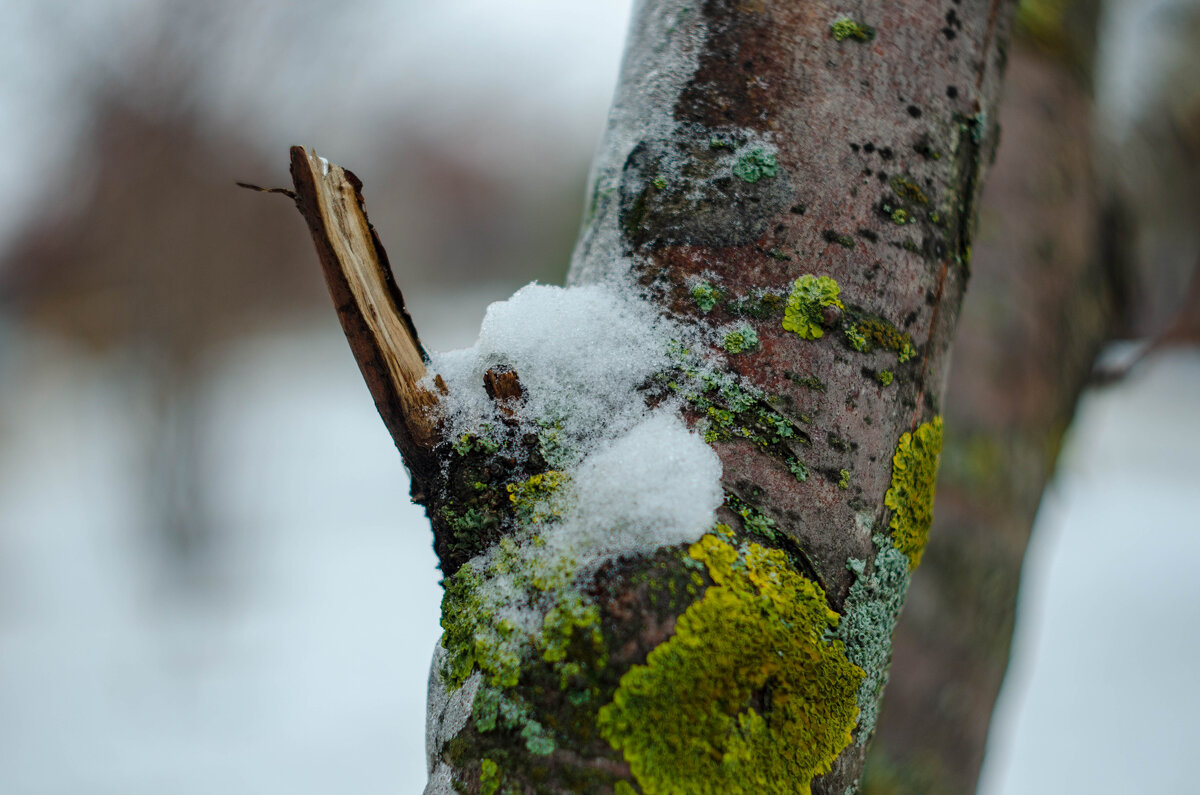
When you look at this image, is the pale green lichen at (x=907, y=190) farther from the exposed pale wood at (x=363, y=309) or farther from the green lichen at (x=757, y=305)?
the exposed pale wood at (x=363, y=309)

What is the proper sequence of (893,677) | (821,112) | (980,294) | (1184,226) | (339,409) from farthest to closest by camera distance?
(339,409), (1184,226), (980,294), (893,677), (821,112)

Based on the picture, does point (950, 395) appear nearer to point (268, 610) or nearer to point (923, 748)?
point (923, 748)

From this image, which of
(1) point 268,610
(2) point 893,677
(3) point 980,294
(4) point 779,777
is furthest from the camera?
(1) point 268,610

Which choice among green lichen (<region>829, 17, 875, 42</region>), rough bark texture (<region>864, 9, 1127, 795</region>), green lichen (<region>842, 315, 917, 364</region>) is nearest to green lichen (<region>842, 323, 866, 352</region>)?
green lichen (<region>842, 315, 917, 364</region>)

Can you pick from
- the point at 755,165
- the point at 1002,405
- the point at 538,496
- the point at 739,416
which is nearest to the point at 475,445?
the point at 538,496

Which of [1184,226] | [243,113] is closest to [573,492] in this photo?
[1184,226]

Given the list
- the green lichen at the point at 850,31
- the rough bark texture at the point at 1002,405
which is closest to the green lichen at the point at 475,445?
the green lichen at the point at 850,31
